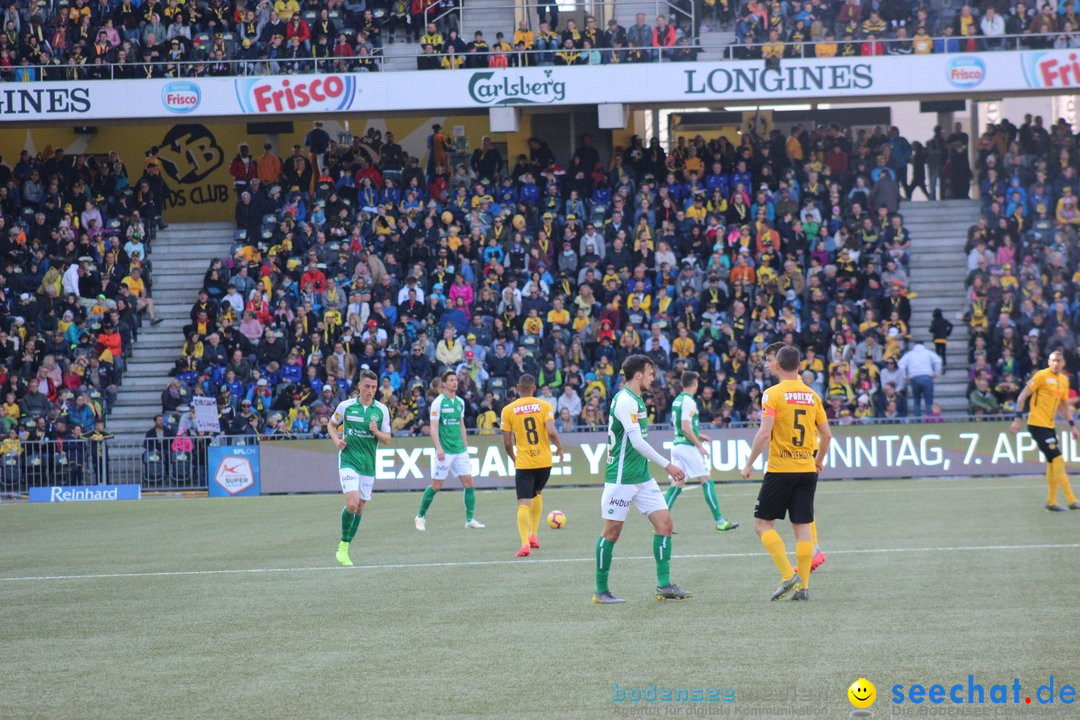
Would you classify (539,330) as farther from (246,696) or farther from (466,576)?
(246,696)

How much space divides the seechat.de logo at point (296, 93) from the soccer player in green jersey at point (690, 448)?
1784 cm

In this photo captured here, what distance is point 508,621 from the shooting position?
35.4 feet

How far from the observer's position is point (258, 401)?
29.4m

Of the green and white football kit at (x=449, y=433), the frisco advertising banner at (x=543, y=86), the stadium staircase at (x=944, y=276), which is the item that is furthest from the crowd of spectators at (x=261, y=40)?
the green and white football kit at (x=449, y=433)

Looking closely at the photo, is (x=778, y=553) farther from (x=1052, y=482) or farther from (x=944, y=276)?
(x=944, y=276)

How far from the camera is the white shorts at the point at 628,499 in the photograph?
11.7 m

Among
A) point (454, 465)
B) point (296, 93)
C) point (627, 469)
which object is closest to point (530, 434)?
point (454, 465)

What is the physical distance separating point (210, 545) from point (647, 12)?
22000 mm

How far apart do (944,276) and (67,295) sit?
20.5 m

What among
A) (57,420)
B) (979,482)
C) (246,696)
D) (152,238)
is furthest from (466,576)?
(152,238)

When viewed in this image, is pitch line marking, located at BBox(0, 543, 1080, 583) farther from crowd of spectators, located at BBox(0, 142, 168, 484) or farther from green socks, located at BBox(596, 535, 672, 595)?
crowd of spectators, located at BBox(0, 142, 168, 484)

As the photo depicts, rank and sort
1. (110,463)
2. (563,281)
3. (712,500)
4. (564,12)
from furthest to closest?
1. (564,12)
2. (563,281)
3. (110,463)
4. (712,500)

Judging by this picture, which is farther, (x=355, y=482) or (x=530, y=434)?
(x=530, y=434)

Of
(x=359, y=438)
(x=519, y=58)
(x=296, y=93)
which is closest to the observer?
(x=359, y=438)
